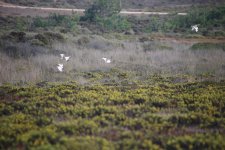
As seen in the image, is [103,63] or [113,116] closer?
[113,116]

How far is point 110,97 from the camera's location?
842 centimetres

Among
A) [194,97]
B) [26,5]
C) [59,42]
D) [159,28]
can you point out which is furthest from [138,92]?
[26,5]

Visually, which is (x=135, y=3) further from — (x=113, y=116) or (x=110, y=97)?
(x=113, y=116)

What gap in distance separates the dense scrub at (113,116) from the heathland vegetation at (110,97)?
2 centimetres

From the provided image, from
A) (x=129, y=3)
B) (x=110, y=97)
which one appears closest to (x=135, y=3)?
(x=129, y=3)

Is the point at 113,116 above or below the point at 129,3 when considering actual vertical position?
below

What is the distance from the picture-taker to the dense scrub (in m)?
5.59

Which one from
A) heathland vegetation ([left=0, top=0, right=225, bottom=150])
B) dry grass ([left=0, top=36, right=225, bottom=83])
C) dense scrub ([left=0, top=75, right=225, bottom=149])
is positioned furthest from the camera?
dry grass ([left=0, top=36, right=225, bottom=83])

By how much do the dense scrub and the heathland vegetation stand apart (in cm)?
2

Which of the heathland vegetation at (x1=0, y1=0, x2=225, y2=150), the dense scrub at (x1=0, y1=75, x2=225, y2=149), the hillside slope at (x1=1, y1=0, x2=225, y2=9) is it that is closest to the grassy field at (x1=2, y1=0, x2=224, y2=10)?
the hillside slope at (x1=1, y1=0, x2=225, y2=9)

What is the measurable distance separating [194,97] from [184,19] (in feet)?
83.7

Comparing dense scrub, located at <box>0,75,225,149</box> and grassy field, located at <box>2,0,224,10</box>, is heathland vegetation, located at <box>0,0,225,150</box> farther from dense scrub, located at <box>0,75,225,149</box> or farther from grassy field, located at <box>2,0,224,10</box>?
grassy field, located at <box>2,0,224,10</box>

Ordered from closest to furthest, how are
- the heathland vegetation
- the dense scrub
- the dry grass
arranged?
the dense scrub
the heathland vegetation
the dry grass

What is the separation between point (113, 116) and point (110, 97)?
1554 mm
